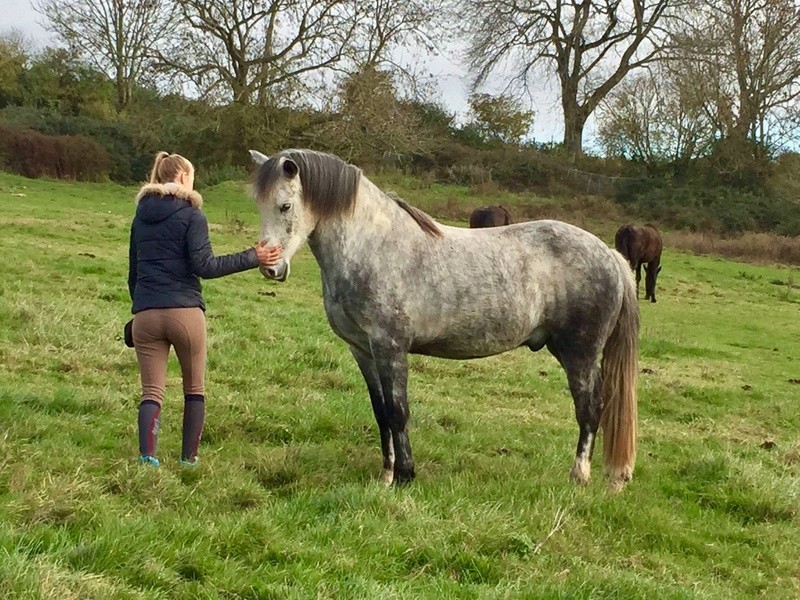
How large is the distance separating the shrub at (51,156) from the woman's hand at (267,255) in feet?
81.9

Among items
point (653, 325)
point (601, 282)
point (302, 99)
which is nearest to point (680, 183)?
point (302, 99)

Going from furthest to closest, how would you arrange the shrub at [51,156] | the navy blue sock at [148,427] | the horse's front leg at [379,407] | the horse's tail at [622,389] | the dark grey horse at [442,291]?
the shrub at [51,156]
the horse's tail at [622,389]
the horse's front leg at [379,407]
the dark grey horse at [442,291]
the navy blue sock at [148,427]

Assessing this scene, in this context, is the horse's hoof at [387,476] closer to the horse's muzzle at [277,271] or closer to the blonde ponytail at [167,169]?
the horse's muzzle at [277,271]

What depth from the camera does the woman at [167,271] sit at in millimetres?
4223

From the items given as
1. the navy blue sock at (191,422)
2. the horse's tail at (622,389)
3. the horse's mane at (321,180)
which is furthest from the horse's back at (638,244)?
the navy blue sock at (191,422)

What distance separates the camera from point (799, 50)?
31234 mm

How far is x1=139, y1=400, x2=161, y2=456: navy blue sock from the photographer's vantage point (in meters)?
4.26

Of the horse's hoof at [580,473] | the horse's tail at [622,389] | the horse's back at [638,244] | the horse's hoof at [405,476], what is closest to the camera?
the horse's hoof at [405,476]

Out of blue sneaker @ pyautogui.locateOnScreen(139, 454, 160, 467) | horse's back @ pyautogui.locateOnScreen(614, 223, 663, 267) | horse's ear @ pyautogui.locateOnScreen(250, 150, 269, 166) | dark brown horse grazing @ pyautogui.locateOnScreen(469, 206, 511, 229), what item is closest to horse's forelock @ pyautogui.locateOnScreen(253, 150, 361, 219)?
horse's ear @ pyautogui.locateOnScreen(250, 150, 269, 166)

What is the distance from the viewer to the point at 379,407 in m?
4.98

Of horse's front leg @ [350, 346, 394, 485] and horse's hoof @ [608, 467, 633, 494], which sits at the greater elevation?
horse's front leg @ [350, 346, 394, 485]

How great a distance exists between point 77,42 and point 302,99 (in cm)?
1086

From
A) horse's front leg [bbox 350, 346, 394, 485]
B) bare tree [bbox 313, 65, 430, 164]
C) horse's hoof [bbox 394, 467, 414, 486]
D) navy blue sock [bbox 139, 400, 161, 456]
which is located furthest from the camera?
bare tree [bbox 313, 65, 430, 164]

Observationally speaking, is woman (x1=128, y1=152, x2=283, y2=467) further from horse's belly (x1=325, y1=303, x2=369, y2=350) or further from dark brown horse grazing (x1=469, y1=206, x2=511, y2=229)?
dark brown horse grazing (x1=469, y1=206, x2=511, y2=229)
